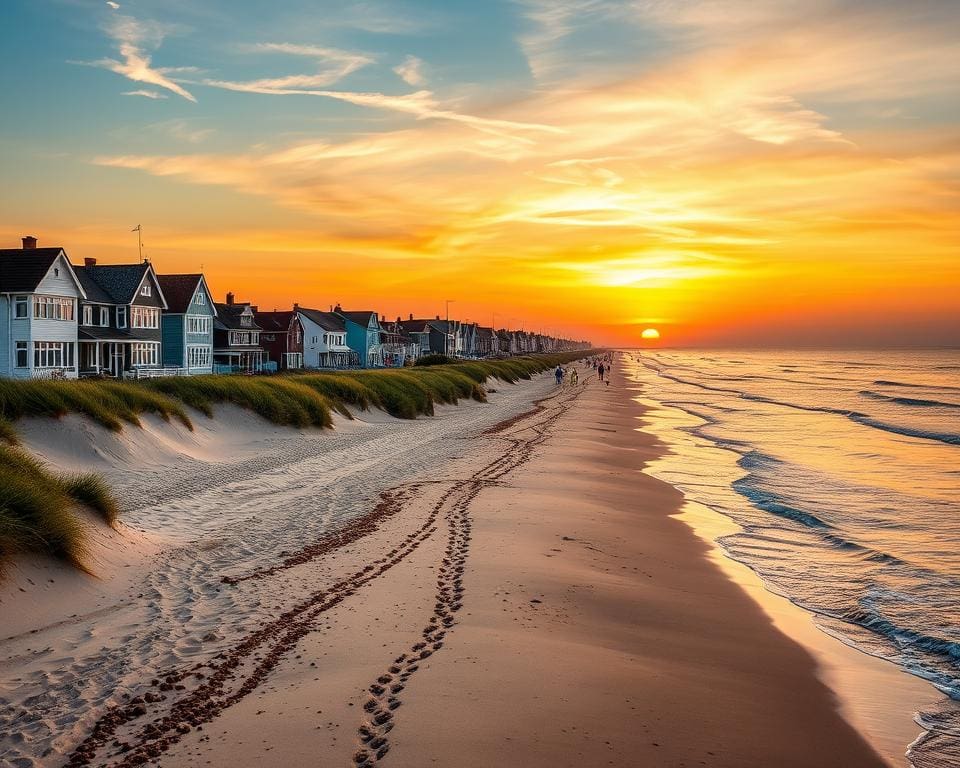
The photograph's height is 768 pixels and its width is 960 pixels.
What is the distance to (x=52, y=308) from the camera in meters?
42.6

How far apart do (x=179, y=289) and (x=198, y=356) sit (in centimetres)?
593

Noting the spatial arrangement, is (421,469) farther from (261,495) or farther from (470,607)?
(470,607)

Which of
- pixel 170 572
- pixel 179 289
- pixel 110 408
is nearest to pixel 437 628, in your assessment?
pixel 170 572

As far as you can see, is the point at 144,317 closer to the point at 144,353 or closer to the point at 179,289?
the point at 144,353

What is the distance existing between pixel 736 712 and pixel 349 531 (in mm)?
7979

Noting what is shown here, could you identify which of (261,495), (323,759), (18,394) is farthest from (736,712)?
(18,394)

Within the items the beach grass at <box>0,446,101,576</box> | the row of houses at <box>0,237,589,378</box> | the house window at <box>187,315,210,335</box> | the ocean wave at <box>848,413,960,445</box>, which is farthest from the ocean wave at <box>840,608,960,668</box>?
the house window at <box>187,315,210,335</box>

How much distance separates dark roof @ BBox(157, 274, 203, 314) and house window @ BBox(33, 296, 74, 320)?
14.4m

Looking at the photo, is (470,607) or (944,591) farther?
(944,591)

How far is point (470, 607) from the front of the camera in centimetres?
861

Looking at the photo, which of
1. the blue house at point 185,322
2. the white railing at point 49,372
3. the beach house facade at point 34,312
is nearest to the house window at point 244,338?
the blue house at point 185,322

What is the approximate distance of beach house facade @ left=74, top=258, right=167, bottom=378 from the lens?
48375mm

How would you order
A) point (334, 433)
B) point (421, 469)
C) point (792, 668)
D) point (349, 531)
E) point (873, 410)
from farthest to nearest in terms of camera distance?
point (873, 410) < point (334, 433) < point (421, 469) < point (349, 531) < point (792, 668)

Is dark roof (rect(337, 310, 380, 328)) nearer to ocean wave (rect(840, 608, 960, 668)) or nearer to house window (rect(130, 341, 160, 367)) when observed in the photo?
house window (rect(130, 341, 160, 367))
